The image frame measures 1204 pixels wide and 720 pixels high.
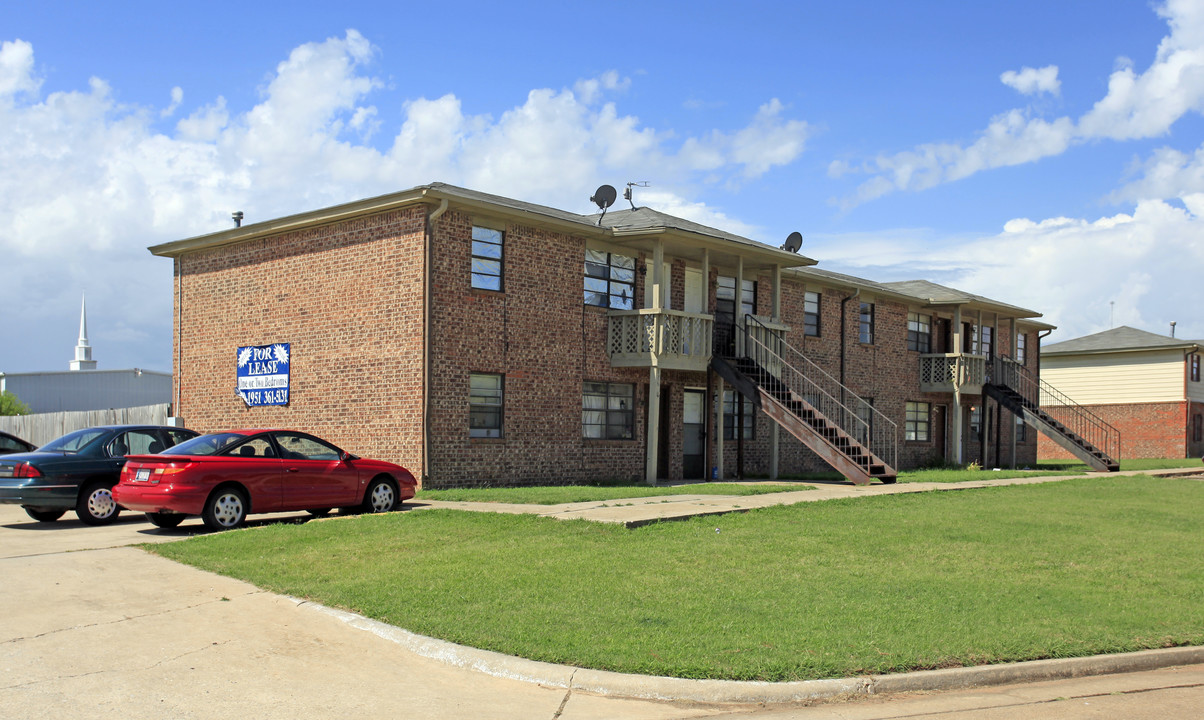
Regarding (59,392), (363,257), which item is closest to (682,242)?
(363,257)

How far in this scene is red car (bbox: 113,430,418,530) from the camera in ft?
43.2

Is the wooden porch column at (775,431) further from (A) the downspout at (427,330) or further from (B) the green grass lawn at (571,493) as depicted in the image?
(A) the downspout at (427,330)

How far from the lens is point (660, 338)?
2198cm

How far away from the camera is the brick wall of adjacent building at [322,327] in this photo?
19609mm

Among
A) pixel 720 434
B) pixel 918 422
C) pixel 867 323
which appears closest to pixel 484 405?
pixel 720 434

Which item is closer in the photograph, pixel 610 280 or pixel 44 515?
pixel 44 515

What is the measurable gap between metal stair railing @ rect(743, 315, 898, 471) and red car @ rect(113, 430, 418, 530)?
11.0 metres

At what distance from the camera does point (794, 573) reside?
33.6ft

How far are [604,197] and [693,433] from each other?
6.32 meters

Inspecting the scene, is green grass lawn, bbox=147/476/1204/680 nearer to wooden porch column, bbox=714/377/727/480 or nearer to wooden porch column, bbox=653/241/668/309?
wooden porch column, bbox=653/241/668/309

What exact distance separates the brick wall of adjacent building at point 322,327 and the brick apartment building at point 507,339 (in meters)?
0.04

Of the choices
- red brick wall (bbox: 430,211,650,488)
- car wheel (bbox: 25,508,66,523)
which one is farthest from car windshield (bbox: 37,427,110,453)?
red brick wall (bbox: 430,211,650,488)

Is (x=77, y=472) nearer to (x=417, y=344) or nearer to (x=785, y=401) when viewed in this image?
(x=417, y=344)

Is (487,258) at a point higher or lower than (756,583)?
higher
